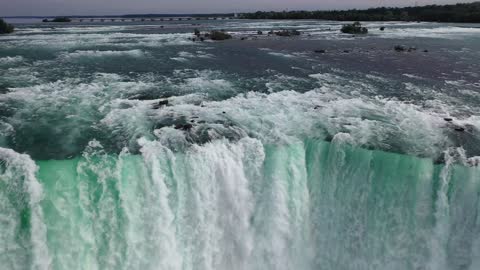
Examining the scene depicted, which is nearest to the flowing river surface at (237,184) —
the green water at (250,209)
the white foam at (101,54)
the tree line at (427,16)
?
the green water at (250,209)

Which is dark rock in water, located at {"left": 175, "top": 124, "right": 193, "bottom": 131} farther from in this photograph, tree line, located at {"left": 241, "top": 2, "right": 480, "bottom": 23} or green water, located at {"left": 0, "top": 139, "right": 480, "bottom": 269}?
tree line, located at {"left": 241, "top": 2, "right": 480, "bottom": 23}

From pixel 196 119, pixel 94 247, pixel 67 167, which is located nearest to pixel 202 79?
pixel 196 119

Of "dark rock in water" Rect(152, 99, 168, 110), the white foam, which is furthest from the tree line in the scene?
"dark rock in water" Rect(152, 99, 168, 110)

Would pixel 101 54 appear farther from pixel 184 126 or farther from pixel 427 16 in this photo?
pixel 427 16

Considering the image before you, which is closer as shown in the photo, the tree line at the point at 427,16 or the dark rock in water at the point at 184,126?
the dark rock in water at the point at 184,126

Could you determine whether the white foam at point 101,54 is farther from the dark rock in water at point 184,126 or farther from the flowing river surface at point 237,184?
the dark rock in water at point 184,126

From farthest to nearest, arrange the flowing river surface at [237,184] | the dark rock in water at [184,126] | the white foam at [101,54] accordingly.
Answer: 1. the white foam at [101,54]
2. the dark rock in water at [184,126]
3. the flowing river surface at [237,184]

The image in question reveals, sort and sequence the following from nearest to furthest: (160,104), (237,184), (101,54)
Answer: (237,184), (160,104), (101,54)

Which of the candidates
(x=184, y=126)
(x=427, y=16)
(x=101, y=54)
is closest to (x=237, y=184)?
(x=184, y=126)

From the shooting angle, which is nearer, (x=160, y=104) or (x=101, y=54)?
(x=160, y=104)

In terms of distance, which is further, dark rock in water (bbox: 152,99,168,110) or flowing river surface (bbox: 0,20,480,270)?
dark rock in water (bbox: 152,99,168,110)

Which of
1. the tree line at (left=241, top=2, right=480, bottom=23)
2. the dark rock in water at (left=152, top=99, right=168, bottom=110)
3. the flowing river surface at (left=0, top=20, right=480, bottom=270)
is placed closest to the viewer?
the flowing river surface at (left=0, top=20, right=480, bottom=270)

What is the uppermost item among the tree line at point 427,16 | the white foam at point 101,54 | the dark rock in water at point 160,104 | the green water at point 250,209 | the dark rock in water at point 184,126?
the tree line at point 427,16
